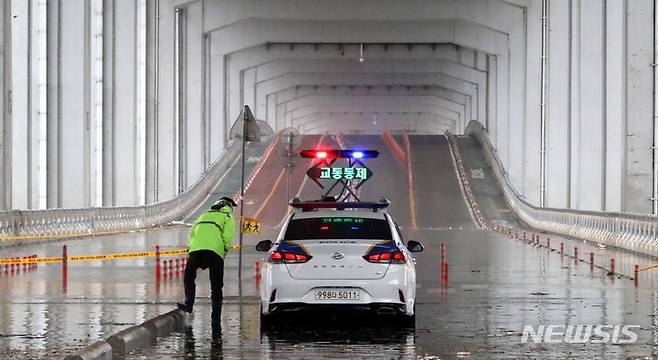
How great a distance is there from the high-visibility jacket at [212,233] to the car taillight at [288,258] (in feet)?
3.08

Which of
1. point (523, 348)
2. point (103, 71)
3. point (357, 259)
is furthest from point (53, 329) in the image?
point (103, 71)

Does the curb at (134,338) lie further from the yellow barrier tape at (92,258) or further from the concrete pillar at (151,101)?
the concrete pillar at (151,101)

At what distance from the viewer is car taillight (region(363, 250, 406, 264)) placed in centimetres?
1497

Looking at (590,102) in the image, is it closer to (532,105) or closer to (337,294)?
(532,105)

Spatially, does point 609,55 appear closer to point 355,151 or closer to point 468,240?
point 468,240

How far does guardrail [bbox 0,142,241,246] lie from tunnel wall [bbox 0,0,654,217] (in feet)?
3.28

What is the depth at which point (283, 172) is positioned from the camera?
75375 millimetres

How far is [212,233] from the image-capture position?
1574 cm

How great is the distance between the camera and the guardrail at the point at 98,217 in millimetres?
37281

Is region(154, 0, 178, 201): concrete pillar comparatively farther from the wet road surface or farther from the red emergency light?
the red emergency light

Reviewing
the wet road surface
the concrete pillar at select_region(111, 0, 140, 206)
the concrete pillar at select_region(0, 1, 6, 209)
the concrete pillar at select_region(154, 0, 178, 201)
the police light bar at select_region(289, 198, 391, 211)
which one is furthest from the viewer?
the concrete pillar at select_region(154, 0, 178, 201)

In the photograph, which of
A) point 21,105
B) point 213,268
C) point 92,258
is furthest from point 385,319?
point 21,105

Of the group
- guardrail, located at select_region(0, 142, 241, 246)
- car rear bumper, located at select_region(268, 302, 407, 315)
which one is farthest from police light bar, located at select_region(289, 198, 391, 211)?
guardrail, located at select_region(0, 142, 241, 246)

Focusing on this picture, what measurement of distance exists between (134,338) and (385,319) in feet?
12.5
